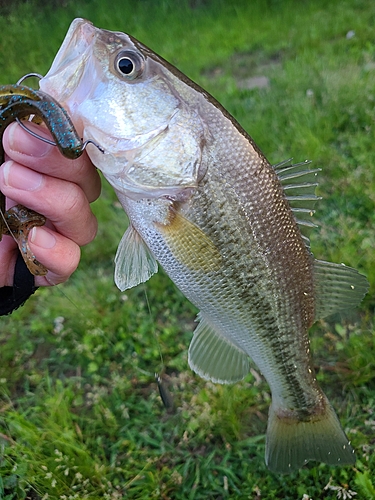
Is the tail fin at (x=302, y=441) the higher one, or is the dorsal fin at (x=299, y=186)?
the dorsal fin at (x=299, y=186)

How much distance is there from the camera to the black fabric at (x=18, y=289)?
1.66 m

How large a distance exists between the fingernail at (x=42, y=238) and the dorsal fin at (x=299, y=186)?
80 centimetres

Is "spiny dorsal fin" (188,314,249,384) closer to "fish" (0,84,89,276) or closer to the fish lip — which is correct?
"fish" (0,84,89,276)

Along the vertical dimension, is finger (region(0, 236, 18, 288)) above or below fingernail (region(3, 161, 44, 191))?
below

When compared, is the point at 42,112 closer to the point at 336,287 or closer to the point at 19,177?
the point at 19,177

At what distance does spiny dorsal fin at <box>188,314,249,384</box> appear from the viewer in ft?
5.55

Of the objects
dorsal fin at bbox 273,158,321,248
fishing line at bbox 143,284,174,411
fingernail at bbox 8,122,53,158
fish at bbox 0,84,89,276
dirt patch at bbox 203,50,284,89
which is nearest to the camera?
fish at bbox 0,84,89,276

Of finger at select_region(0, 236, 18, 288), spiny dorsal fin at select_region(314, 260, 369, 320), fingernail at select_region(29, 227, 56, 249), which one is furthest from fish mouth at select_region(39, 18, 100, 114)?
spiny dorsal fin at select_region(314, 260, 369, 320)

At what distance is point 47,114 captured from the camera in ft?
3.72

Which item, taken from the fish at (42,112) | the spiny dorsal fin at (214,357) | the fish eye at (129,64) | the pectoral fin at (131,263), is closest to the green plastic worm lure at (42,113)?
the fish at (42,112)

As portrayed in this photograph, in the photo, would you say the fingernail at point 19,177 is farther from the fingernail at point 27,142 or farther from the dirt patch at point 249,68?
the dirt patch at point 249,68

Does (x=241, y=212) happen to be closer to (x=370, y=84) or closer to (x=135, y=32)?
(x=370, y=84)

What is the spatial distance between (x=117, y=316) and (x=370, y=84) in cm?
360

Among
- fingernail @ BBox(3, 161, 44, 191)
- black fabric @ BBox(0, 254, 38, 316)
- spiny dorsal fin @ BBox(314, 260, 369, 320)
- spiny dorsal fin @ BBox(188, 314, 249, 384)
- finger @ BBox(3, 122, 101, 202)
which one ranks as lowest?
spiny dorsal fin @ BBox(188, 314, 249, 384)
